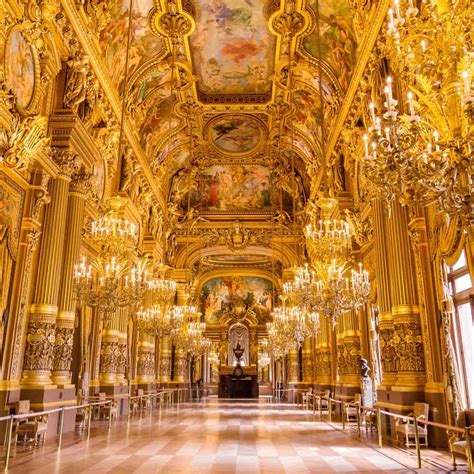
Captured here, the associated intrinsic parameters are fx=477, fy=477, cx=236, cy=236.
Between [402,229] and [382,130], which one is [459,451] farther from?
[402,229]

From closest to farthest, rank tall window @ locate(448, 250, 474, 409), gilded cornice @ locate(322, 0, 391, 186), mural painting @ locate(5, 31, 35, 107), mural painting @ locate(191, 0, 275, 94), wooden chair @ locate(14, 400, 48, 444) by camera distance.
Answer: tall window @ locate(448, 250, 474, 409)
wooden chair @ locate(14, 400, 48, 444)
mural painting @ locate(5, 31, 35, 107)
gilded cornice @ locate(322, 0, 391, 186)
mural painting @ locate(191, 0, 275, 94)

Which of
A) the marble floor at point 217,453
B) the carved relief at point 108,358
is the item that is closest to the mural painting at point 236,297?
the carved relief at point 108,358

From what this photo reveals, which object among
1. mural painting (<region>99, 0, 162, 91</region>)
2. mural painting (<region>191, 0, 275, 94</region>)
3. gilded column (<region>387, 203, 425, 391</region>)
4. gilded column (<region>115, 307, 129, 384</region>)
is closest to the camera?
gilded column (<region>387, 203, 425, 391</region>)

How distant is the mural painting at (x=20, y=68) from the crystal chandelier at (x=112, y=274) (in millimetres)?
2760

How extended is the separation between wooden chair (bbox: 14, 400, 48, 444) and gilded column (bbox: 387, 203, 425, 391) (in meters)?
6.96

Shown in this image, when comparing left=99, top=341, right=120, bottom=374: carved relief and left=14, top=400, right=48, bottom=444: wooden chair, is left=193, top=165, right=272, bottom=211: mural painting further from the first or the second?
left=14, top=400, right=48, bottom=444: wooden chair

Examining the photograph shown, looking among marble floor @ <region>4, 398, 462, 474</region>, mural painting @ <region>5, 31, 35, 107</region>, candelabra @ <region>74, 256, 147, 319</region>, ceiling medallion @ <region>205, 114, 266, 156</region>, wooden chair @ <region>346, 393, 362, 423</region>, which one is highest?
ceiling medallion @ <region>205, 114, 266, 156</region>

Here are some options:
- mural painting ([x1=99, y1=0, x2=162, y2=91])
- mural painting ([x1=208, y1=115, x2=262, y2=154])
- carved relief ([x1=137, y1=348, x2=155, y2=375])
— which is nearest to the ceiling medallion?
mural painting ([x1=208, y1=115, x2=262, y2=154])

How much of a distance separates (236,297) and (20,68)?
102 ft

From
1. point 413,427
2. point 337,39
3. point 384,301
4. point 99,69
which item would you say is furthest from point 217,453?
point 337,39

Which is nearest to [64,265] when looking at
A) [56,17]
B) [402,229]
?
[56,17]

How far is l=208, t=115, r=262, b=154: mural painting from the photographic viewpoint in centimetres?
2030

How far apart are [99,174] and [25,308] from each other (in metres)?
5.85

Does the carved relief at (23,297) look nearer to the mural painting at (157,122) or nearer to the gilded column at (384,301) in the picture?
the gilded column at (384,301)
